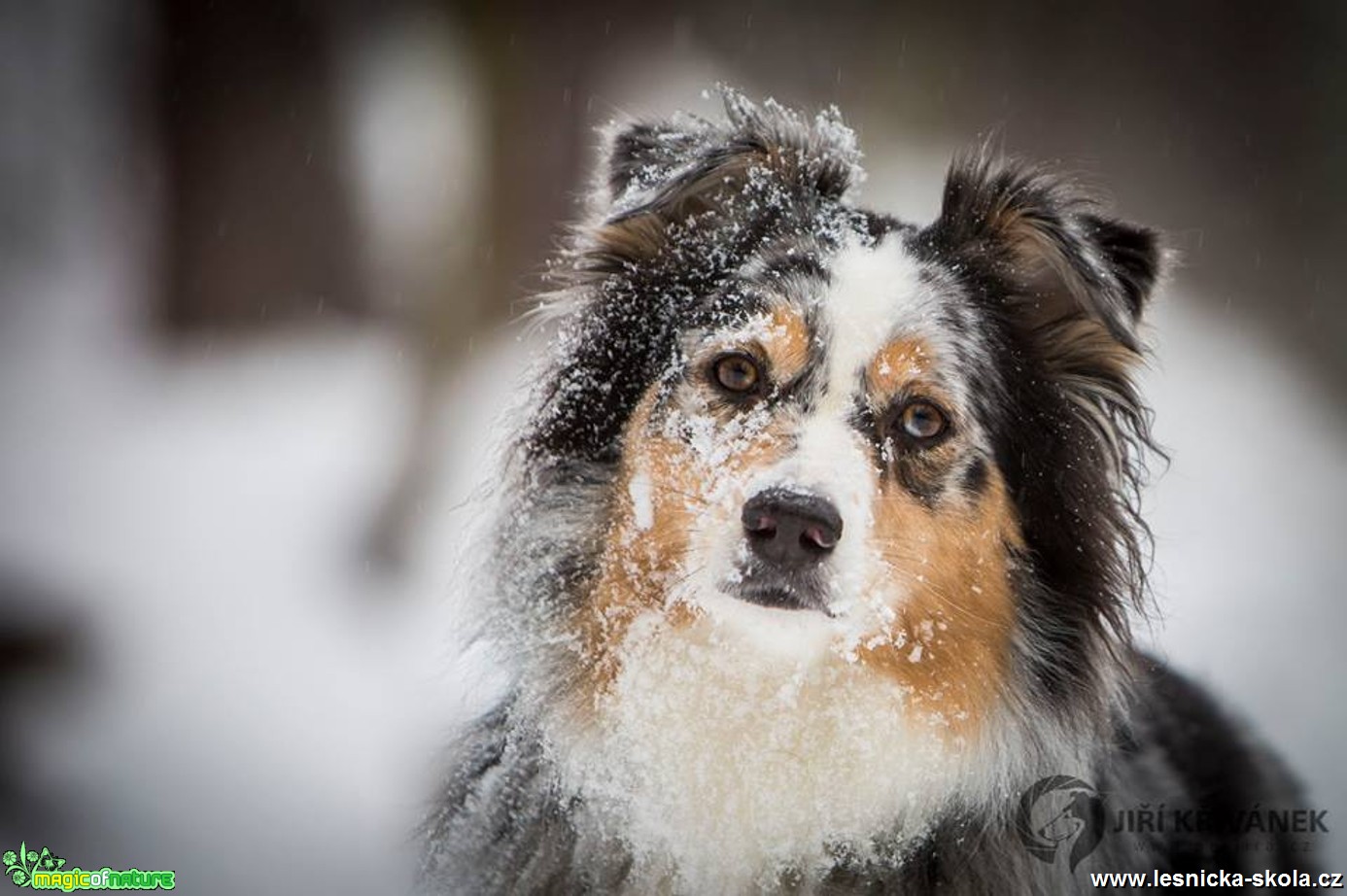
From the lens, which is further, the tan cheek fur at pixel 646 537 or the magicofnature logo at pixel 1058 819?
the magicofnature logo at pixel 1058 819

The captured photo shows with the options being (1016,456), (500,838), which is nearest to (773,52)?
(1016,456)

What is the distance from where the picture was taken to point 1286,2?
2119mm

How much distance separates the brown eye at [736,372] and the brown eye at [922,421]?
9.2 inches

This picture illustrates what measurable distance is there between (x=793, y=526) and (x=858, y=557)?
0.39 ft

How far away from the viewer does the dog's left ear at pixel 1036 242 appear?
1666 millimetres

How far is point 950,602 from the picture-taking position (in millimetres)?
1599

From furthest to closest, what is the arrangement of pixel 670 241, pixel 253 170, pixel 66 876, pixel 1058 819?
1. pixel 253 170
2. pixel 66 876
3. pixel 670 241
4. pixel 1058 819

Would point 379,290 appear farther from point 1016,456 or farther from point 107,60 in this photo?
point 1016,456

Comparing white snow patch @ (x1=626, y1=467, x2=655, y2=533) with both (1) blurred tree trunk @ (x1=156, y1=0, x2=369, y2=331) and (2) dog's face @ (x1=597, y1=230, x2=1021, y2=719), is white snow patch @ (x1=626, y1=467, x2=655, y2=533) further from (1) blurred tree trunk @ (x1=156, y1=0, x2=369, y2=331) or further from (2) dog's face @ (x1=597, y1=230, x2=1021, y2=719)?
(1) blurred tree trunk @ (x1=156, y1=0, x2=369, y2=331)

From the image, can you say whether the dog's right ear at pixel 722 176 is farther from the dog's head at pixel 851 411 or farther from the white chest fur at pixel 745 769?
the white chest fur at pixel 745 769

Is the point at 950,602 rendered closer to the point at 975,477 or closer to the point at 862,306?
the point at 975,477

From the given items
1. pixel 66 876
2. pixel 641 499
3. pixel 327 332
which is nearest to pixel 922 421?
pixel 641 499

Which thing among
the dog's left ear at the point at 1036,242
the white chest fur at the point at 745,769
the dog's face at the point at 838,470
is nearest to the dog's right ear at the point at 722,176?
the dog's face at the point at 838,470

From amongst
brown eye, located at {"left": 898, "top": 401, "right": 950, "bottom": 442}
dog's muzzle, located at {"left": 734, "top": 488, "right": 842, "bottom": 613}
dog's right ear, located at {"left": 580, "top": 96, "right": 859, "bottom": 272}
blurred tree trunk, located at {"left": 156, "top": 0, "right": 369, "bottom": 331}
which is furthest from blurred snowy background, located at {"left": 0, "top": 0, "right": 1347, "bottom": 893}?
dog's muzzle, located at {"left": 734, "top": 488, "right": 842, "bottom": 613}
